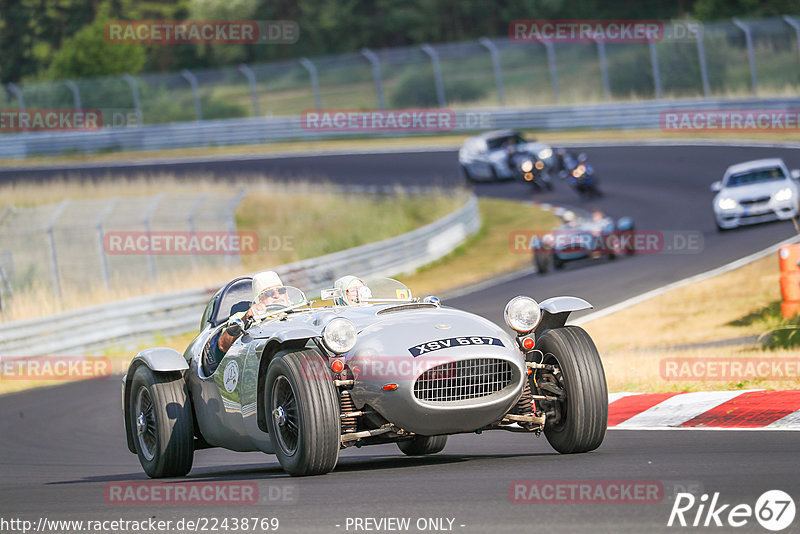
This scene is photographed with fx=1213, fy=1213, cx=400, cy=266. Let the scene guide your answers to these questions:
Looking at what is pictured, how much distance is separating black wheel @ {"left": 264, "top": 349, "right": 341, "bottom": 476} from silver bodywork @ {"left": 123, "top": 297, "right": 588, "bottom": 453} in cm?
13

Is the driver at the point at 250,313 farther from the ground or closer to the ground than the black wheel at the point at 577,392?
farther from the ground

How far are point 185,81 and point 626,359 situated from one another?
34.3 metres

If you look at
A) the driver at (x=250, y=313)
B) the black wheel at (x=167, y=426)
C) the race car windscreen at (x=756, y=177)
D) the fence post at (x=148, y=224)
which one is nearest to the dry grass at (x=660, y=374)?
the driver at (x=250, y=313)

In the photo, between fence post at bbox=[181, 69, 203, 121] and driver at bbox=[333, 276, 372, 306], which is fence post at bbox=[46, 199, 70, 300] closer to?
driver at bbox=[333, 276, 372, 306]

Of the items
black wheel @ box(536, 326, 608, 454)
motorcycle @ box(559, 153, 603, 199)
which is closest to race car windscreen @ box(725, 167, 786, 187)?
motorcycle @ box(559, 153, 603, 199)

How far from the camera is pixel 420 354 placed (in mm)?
6996

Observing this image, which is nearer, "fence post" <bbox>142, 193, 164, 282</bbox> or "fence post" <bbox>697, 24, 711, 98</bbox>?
"fence post" <bbox>142, 193, 164, 282</bbox>

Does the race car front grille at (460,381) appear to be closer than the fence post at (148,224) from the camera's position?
Yes

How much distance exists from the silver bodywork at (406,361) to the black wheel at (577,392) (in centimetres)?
30

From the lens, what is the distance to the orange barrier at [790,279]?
14.2m

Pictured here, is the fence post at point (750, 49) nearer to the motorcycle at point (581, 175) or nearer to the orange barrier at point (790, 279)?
the motorcycle at point (581, 175)

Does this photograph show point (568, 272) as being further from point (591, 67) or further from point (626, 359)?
point (591, 67)

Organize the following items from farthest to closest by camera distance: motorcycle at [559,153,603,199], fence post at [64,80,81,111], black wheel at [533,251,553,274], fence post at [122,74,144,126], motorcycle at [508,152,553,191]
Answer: fence post at [64,80,81,111], fence post at [122,74,144,126], motorcycle at [508,152,553,191], motorcycle at [559,153,603,199], black wheel at [533,251,553,274]

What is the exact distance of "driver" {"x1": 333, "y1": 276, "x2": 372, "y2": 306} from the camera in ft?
27.7
